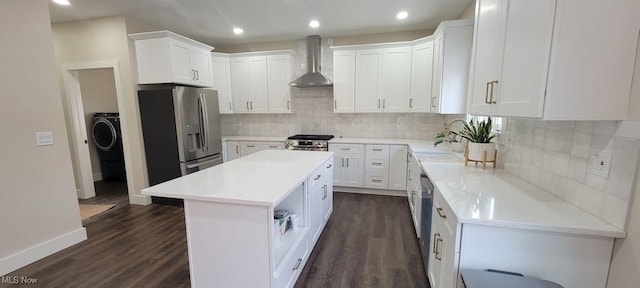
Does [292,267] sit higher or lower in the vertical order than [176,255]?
higher

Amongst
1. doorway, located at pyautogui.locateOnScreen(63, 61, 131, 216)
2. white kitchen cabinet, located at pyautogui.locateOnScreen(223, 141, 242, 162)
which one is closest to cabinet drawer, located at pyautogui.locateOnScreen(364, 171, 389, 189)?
white kitchen cabinet, located at pyautogui.locateOnScreen(223, 141, 242, 162)

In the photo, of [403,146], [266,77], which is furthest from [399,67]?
[266,77]

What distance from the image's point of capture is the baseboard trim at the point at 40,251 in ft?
6.89

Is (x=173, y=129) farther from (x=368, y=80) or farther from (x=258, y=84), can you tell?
(x=368, y=80)

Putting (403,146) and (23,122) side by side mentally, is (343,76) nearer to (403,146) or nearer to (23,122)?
(403,146)

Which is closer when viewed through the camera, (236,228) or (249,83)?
(236,228)

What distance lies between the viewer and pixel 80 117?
3746 mm

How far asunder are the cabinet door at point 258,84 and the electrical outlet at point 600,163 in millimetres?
4106

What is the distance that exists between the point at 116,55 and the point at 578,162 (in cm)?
479

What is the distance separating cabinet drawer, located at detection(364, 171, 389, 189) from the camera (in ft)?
12.7

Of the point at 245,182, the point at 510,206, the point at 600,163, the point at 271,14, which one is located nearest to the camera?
the point at 600,163

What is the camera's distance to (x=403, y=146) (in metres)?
3.73

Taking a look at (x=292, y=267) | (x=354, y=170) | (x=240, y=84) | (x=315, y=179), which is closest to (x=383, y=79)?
(x=354, y=170)

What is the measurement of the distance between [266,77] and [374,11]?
2129 mm
